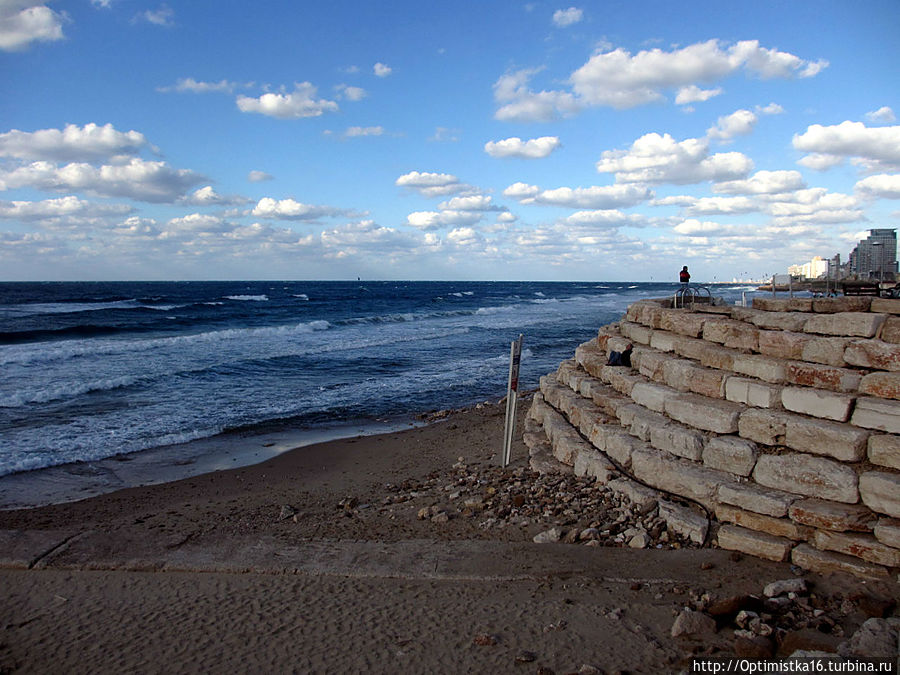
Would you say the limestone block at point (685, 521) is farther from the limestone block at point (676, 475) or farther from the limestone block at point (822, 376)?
the limestone block at point (822, 376)

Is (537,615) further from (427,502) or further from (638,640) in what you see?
(427,502)

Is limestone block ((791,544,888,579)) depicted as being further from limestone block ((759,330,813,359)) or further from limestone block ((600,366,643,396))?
limestone block ((600,366,643,396))

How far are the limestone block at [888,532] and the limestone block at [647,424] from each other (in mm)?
2235

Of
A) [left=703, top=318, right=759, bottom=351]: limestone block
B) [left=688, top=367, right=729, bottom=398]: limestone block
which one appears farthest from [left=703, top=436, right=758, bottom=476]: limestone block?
[left=703, top=318, right=759, bottom=351]: limestone block

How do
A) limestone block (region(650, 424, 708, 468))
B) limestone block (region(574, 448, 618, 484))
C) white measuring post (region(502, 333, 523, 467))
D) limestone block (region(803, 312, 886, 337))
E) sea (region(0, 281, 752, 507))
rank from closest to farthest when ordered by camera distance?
limestone block (region(803, 312, 886, 337)) → limestone block (region(650, 424, 708, 468)) → limestone block (region(574, 448, 618, 484)) → white measuring post (region(502, 333, 523, 467)) → sea (region(0, 281, 752, 507))

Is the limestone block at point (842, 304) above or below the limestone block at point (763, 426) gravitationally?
above

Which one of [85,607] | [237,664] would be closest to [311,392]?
[85,607]

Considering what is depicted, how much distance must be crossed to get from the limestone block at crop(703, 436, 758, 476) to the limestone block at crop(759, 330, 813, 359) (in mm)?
1087

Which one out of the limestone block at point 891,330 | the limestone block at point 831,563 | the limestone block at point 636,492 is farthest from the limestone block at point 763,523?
the limestone block at point 891,330

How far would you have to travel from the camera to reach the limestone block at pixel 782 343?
6.24 metres

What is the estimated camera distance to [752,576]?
505 cm

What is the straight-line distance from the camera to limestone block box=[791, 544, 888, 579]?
4.77 meters

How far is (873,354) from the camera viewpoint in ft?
18.5

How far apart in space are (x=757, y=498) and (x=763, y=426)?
78cm
